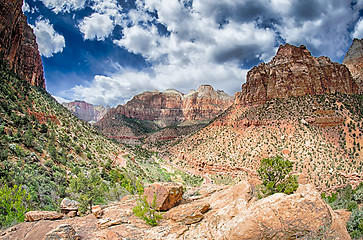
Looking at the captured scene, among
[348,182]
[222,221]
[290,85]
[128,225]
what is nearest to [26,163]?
[128,225]

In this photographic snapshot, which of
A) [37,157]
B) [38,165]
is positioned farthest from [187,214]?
[37,157]

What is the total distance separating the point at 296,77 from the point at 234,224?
198ft

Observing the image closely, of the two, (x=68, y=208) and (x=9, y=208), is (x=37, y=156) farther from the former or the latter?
(x=68, y=208)

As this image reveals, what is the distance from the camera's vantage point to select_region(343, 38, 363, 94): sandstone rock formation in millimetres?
72625

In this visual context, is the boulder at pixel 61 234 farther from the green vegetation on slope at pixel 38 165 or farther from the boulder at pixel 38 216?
the green vegetation on slope at pixel 38 165

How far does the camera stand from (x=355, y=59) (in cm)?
7719

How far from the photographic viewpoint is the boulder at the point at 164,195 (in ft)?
30.0

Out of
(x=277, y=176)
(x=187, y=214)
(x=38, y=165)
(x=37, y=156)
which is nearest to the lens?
(x=187, y=214)

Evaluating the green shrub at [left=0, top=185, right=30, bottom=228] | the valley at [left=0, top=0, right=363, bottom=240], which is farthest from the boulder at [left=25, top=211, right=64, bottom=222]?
the green shrub at [left=0, top=185, right=30, bottom=228]

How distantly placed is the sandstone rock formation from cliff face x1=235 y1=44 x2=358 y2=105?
23888mm

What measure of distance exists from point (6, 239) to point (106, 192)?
11.1 metres

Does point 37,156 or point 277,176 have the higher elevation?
point 37,156

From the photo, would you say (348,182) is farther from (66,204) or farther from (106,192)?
(66,204)

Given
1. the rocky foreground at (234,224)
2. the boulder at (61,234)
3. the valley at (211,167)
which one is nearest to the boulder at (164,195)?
the valley at (211,167)
